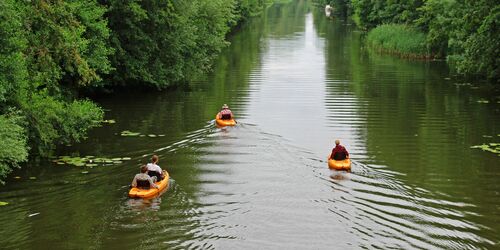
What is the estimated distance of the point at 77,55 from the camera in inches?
923

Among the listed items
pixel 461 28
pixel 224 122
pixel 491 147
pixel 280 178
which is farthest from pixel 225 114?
pixel 461 28

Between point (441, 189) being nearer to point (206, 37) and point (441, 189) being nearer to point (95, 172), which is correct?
point (95, 172)

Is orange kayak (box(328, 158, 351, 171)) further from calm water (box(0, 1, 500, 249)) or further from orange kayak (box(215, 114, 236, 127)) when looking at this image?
orange kayak (box(215, 114, 236, 127))

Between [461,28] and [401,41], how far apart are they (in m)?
17.9

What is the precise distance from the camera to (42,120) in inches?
844

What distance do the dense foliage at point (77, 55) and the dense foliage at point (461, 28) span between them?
52.2 ft

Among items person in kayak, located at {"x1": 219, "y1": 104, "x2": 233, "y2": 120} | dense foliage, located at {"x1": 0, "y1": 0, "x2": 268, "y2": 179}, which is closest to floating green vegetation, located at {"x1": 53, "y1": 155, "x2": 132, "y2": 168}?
dense foliage, located at {"x1": 0, "y1": 0, "x2": 268, "y2": 179}

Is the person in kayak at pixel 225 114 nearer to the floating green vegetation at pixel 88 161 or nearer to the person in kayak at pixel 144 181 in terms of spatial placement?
the floating green vegetation at pixel 88 161

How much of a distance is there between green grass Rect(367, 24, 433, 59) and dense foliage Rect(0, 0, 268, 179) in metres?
18.4

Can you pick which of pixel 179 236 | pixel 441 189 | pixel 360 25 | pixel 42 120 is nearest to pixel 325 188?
pixel 441 189

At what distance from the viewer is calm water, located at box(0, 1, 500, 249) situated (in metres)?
15.6

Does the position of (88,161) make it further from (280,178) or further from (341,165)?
(341,165)

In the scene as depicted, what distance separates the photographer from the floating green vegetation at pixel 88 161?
22141mm

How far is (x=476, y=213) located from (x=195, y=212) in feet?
24.6
